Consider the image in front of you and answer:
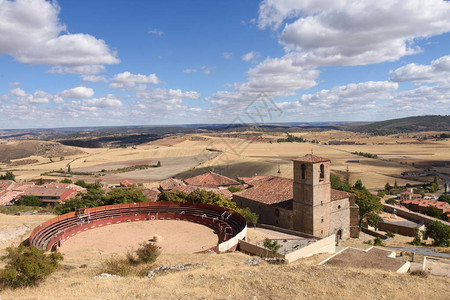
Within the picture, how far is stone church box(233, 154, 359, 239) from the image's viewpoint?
35.7 meters

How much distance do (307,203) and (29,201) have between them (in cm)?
6330

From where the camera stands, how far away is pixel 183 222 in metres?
43.2

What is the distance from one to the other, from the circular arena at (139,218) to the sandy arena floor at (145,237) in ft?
3.90

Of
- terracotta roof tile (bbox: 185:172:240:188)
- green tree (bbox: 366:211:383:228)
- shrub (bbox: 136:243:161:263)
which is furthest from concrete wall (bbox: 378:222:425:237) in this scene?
shrub (bbox: 136:243:161:263)

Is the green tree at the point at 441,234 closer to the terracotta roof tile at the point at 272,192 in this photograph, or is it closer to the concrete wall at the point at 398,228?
the concrete wall at the point at 398,228

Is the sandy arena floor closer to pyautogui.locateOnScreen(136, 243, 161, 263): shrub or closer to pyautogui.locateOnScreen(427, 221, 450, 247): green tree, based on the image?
pyautogui.locateOnScreen(136, 243, 161, 263): shrub

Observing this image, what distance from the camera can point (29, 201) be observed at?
2712 inches

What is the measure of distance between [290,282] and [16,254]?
1641 centimetres

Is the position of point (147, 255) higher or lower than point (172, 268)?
lower

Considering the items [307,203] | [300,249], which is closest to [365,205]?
[307,203]

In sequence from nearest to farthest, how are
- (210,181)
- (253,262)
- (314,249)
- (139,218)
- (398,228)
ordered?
(253,262)
(314,249)
(139,218)
(398,228)
(210,181)

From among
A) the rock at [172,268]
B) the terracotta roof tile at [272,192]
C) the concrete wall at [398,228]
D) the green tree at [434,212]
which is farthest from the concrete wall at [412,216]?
the rock at [172,268]

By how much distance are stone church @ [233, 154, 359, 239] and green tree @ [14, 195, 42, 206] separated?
51063mm

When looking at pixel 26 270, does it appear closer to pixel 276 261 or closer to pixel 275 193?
pixel 276 261
